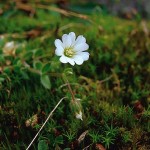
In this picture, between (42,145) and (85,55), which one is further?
(85,55)

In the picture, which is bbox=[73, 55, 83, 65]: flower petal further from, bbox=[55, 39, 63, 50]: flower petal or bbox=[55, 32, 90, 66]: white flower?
bbox=[55, 39, 63, 50]: flower petal

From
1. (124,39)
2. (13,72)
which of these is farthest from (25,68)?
(124,39)

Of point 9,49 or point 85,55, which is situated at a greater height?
point 85,55

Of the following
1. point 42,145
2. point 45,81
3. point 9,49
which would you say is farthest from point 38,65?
point 42,145

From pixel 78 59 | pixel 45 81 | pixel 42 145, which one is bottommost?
pixel 42 145

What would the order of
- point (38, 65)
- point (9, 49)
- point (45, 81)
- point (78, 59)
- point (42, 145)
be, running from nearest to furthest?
point (42, 145) → point (78, 59) → point (45, 81) → point (38, 65) → point (9, 49)

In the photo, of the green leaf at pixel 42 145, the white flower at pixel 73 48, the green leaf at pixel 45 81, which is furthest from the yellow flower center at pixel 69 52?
the green leaf at pixel 42 145

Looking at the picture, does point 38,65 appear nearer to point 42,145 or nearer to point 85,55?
point 85,55

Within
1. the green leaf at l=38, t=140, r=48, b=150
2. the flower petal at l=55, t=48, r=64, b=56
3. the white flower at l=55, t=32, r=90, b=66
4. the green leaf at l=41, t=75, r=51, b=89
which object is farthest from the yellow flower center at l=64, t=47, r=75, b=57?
the green leaf at l=38, t=140, r=48, b=150

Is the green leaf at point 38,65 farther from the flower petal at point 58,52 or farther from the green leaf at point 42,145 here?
the green leaf at point 42,145

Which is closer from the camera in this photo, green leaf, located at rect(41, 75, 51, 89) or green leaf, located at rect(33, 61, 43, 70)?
green leaf, located at rect(41, 75, 51, 89)

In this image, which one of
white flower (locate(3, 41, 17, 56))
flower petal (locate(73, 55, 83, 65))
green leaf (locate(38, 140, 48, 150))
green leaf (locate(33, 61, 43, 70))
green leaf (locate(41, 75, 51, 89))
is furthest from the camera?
white flower (locate(3, 41, 17, 56))
